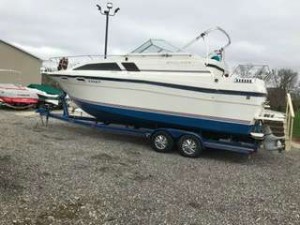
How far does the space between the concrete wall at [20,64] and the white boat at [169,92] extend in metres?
23.6

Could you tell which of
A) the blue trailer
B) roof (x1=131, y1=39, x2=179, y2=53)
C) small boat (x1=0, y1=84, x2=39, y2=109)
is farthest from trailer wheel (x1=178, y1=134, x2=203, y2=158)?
small boat (x1=0, y1=84, x2=39, y2=109)

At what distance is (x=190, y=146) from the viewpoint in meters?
10.5

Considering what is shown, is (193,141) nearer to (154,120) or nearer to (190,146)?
(190,146)

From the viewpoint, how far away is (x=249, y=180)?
27.8ft

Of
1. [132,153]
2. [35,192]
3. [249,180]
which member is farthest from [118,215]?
[132,153]

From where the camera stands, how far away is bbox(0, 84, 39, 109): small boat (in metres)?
19.9

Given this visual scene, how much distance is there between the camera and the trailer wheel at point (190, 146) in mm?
10414

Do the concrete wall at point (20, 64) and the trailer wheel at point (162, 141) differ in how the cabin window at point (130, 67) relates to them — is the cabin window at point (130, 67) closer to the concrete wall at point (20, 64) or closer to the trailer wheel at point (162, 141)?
the trailer wheel at point (162, 141)

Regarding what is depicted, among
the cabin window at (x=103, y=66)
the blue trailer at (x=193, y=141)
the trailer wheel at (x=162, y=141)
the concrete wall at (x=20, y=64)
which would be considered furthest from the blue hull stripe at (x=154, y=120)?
the concrete wall at (x=20, y=64)

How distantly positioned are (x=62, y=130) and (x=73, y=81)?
1.76m

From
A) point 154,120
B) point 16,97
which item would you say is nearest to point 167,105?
point 154,120

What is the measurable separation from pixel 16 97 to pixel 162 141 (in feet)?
37.5

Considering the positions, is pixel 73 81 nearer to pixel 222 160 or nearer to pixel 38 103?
pixel 222 160

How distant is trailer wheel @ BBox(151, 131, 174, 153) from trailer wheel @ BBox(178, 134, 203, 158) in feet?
0.89
